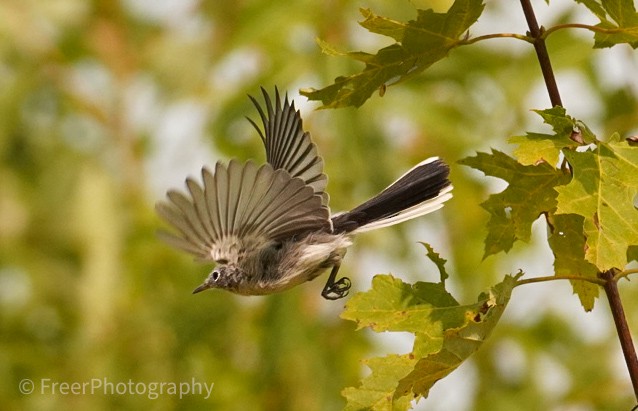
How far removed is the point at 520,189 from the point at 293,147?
0.59m

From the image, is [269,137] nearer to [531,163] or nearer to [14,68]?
[531,163]

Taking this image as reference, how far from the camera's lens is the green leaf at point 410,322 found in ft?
7.60

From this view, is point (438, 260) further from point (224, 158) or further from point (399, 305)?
point (224, 158)

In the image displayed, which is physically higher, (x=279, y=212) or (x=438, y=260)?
(x=279, y=212)

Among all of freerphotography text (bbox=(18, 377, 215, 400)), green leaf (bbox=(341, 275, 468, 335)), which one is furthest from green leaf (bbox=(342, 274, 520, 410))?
freerphotography text (bbox=(18, 377, 215, 400))

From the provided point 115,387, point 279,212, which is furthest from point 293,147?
point 115,387

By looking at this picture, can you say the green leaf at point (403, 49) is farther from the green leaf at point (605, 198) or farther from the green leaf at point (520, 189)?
the green leaf at point (605, 198)

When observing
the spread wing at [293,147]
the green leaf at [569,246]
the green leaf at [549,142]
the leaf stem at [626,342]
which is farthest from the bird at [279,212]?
the leaf stem at [626,342]

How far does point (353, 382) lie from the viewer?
5.48 m

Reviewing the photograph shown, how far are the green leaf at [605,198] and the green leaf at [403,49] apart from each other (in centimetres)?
35

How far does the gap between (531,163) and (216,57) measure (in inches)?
154

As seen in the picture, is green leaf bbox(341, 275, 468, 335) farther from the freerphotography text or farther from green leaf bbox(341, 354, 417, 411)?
the freerphotography text

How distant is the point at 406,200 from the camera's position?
9.68 feet

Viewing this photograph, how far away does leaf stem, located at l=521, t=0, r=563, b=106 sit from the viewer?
7.35ft
